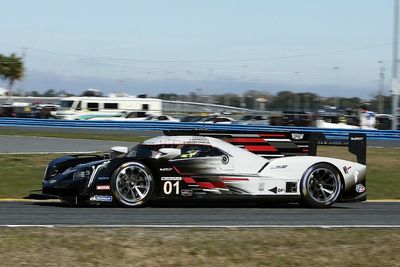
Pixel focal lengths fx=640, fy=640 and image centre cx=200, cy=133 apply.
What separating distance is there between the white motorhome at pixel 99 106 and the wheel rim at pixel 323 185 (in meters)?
32.3

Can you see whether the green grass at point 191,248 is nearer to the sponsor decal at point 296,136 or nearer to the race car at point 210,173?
the race car at point 210,173

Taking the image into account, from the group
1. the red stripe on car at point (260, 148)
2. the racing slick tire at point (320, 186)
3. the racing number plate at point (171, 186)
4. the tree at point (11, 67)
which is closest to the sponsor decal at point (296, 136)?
the red stripe on car at point (260, 148)

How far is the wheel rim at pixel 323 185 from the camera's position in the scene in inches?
382

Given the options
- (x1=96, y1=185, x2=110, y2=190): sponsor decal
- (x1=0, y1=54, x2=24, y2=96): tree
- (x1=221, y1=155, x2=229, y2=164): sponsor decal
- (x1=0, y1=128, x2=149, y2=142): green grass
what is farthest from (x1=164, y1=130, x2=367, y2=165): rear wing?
(x1=0, y1=54, x2=24, y2=96): tree

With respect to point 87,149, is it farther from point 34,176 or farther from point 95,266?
point 95,266

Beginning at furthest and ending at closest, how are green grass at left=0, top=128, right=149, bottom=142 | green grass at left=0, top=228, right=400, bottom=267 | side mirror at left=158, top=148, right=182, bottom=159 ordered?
green grass at left=0, top=128, right=149, bottom=142, side mirror at left=158, top=148, right=182, bottom=159, green grass at left=0, top=228, right=400, bottom=267

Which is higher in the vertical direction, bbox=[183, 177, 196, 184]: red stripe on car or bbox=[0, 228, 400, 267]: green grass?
bbox=[183, 177, 196, 184]: red stripe on car

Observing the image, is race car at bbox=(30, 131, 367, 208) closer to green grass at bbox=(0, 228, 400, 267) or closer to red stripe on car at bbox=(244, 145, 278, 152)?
red stripe on car at bbox=(244, 145, 278, 152)

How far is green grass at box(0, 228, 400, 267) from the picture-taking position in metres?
5.49

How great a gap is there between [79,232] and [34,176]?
Answer: 6698mm

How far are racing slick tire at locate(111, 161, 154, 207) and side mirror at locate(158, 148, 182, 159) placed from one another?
353mm

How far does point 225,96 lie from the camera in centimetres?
5112

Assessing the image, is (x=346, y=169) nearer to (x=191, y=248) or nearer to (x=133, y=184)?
(x=133, y=184)

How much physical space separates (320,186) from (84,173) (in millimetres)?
3545
